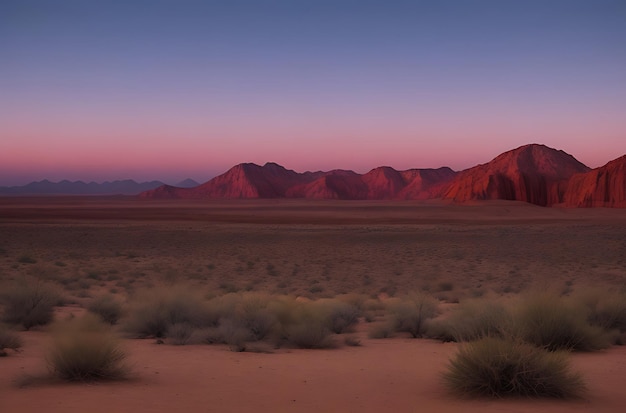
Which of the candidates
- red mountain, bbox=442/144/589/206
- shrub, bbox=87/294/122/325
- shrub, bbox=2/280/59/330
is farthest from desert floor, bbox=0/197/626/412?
red mountain, bbox=442/144/589/206

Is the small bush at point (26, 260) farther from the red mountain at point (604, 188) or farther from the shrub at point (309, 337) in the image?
the red mountain at point (604, 188)

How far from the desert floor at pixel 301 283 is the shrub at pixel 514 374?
0.25 m

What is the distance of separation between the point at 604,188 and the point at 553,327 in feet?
370

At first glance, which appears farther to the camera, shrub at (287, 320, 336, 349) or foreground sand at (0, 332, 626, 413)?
shrub at (287, 320, 336, 349)

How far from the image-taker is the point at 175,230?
160 feet

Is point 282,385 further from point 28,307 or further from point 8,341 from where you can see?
point 28,307

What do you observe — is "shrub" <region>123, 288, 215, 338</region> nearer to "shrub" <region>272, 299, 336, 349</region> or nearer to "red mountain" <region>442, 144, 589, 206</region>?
"shrub" <region>272, 299, 336, 349</region>

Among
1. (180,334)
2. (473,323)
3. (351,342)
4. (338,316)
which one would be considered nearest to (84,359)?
(180,334)

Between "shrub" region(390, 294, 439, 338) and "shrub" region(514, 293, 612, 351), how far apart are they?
271 centimetres

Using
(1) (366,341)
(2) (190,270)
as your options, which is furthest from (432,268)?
(1) (366,341)

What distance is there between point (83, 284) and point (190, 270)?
691 cm

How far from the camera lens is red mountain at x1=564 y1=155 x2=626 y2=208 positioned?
111 m

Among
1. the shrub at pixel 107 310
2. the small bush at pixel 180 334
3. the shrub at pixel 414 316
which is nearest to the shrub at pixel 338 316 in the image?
the shrub at pixel 414 316

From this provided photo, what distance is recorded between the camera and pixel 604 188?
371 feet
